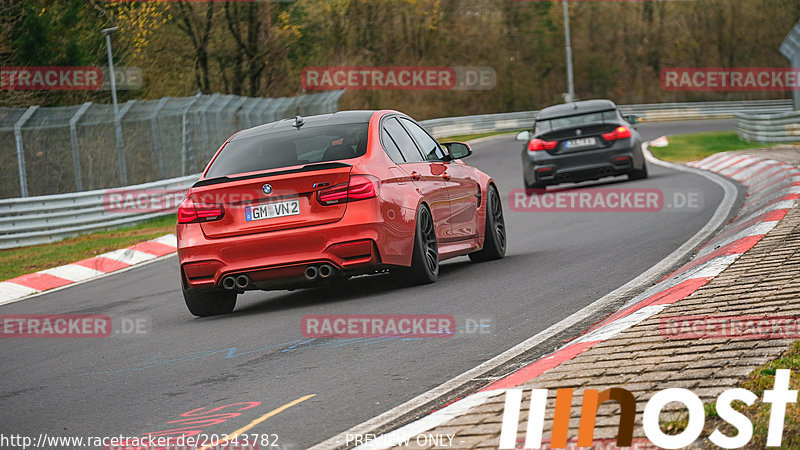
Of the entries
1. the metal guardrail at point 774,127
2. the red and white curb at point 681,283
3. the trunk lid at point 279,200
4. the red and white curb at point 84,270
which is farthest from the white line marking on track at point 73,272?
the metal guardrail at point 774,127

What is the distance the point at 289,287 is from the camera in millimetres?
9266

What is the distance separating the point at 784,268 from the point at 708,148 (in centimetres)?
2507

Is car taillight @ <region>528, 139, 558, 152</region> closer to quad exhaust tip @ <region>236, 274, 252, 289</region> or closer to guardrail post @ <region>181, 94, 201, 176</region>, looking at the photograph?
guardrail post @ <region>181, 94, 201, 176</region>

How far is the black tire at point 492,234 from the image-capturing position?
38.2 ft

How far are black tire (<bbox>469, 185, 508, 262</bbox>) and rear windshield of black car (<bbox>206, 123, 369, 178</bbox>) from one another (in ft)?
7.21

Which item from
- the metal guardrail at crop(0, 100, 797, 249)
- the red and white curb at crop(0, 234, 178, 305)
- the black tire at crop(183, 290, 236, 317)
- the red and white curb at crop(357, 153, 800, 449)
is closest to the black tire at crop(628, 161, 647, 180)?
the red and white curb at crop(357, 153, 800, 449)

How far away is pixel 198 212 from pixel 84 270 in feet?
22.5

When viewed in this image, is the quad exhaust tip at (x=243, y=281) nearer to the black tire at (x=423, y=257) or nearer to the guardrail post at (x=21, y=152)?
the black tire at (x=423, y=257)

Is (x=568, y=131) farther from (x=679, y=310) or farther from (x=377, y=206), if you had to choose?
(x=679, y=310)

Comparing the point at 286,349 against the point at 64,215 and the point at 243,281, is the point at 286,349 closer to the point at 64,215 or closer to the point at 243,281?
the point at 243,281

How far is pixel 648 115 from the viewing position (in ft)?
211

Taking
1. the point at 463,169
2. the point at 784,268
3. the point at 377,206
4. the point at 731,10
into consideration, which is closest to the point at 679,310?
the point at 784,268

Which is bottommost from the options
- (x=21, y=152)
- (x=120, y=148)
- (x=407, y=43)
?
(x=407, y=43)

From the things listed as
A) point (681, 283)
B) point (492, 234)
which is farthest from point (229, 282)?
point (681, 283)
